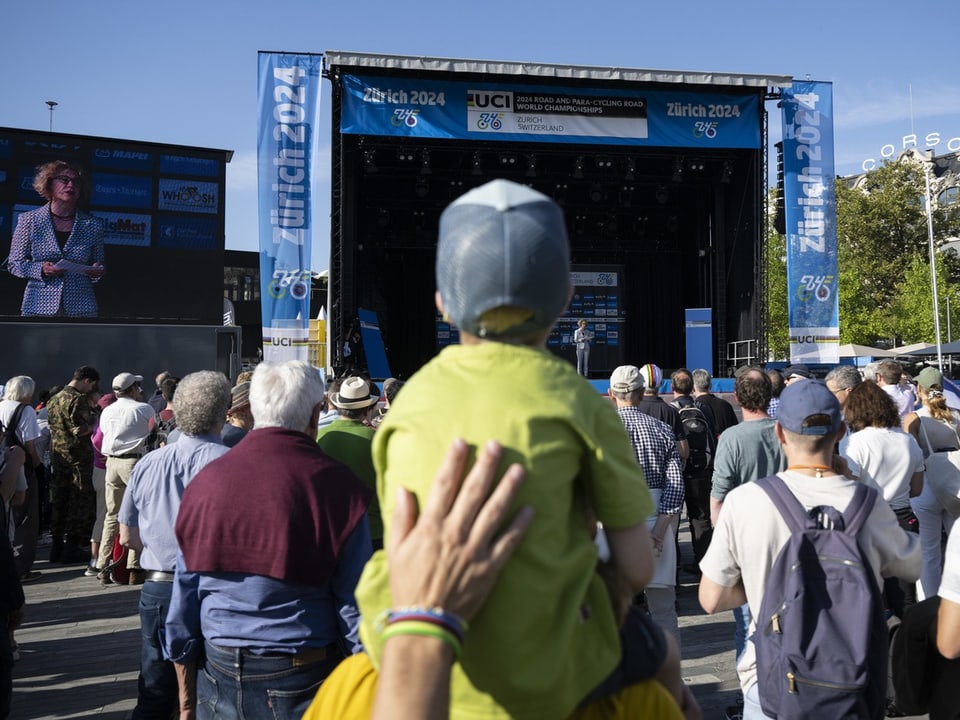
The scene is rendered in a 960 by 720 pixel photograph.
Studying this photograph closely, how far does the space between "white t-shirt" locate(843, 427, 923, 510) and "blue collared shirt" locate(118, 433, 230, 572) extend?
3.32 metres

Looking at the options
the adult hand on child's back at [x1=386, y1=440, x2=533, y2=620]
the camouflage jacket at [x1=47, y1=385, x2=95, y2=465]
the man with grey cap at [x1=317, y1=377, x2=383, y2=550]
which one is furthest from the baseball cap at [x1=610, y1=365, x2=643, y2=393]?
the camouflage jacket at [x1=47, y1=385, x2=95, y2=465]

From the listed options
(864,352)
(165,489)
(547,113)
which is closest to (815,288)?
(547,113)

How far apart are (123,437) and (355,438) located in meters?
4.04

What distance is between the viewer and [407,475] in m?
1.04

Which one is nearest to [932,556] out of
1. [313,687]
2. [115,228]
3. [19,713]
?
[313,687]

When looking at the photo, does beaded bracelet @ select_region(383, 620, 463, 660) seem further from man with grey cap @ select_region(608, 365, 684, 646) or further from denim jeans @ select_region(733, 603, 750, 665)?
man with grey cap @ select_region(608, 365, 684, 646)

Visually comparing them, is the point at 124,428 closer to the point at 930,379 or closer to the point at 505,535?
the point at 930,379

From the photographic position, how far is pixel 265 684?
2359 millimetres

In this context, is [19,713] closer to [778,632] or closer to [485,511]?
[778,632]

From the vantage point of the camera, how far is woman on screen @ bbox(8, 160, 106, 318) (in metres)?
16.0

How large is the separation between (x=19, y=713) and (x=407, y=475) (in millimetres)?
4747

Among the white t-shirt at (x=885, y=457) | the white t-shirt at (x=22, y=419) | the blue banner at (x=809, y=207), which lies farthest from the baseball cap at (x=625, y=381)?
the blue banner at (x=809, y=207)

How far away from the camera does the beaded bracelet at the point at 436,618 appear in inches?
37.7

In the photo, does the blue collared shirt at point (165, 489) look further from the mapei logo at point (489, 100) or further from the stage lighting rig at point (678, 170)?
the stage lighting rig at point (678, 170)
